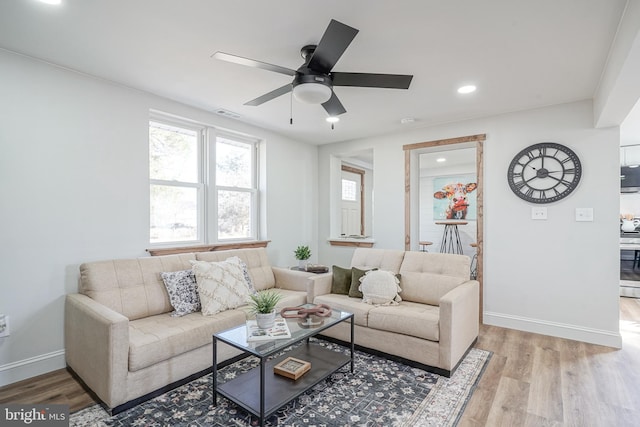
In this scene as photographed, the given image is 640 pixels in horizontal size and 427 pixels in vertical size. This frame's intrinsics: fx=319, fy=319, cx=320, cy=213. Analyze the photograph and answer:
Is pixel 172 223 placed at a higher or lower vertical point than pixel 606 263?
higher

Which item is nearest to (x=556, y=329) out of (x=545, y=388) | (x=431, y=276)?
(x=545, y=388)

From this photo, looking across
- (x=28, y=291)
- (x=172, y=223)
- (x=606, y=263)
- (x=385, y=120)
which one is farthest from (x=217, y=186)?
(x=606, y=263)

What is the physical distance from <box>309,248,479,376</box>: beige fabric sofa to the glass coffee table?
0.39 metres

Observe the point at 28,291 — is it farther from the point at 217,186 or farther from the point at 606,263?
the point at 606,263

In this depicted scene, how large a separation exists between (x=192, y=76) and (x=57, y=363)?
2610 millimetres

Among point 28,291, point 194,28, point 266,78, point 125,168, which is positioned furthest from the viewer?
point 125,168

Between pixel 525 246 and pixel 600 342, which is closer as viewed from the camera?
pixel 600 342

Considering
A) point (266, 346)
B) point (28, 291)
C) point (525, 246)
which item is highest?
point (525, 246)

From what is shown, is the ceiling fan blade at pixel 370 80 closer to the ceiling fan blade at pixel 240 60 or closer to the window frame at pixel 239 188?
the ceiling fan blade at pixel 240 60

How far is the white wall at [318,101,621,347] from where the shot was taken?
3189 mm

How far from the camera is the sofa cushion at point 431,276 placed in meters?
3.06

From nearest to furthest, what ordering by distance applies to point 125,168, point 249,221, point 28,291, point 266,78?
point 28,291
point 266,78
point 125,168
point 249,221

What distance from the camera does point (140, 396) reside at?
211 centimetres

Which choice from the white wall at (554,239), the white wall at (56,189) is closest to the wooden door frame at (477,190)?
the white wall at (554,239)
